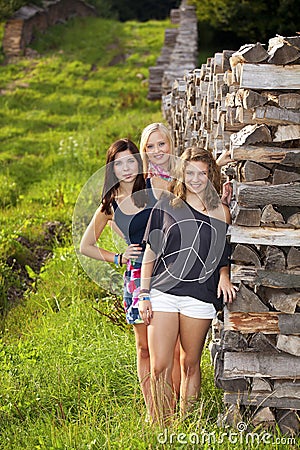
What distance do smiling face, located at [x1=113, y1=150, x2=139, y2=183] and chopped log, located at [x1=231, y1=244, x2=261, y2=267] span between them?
847 millimetres

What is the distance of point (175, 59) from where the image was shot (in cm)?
1433

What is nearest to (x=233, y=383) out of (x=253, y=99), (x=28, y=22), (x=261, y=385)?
(x=261, y=385)

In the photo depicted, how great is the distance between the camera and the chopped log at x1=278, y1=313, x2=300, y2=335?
372 cm

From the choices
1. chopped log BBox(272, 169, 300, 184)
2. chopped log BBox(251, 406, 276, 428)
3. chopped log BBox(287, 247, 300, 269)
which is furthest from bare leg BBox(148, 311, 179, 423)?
chopped log BBox(272, 169, 300, 184)

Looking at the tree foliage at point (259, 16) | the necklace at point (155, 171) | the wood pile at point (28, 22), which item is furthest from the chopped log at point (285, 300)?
the wood pile at point (28, 22)

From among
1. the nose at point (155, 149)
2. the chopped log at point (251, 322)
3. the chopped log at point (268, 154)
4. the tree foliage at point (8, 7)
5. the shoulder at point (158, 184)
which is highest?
the tree foliage at point (8, 7)

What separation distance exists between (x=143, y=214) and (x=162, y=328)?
68cm

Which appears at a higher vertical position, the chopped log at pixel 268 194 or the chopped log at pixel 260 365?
the chopped log at pixel 268 194

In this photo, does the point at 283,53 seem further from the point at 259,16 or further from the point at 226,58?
the point at 259,16

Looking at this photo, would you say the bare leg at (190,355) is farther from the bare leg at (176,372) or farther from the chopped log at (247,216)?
the chopped log at (247,216)

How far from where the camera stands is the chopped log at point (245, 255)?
3674 mm

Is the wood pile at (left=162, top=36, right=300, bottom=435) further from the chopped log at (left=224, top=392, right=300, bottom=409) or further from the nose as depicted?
the nose

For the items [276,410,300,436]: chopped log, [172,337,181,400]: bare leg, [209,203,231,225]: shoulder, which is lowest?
[276,410,300,436]: chopped log

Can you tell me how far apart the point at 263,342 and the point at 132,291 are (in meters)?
0.80
